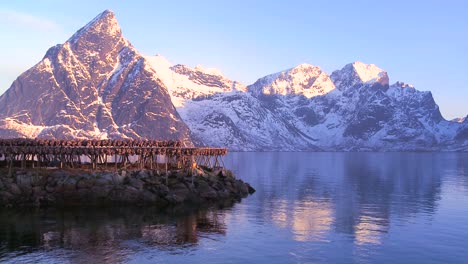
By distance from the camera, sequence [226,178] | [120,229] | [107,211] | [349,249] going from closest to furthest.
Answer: [349,249]
[120,229]
[107,211]
[226,178]

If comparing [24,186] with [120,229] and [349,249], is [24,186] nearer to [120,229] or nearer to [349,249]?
[120,229]

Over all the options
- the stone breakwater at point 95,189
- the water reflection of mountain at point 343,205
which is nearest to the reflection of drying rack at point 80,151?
the stone breakwater at point 95,189

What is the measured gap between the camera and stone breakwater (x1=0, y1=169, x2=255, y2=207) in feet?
277


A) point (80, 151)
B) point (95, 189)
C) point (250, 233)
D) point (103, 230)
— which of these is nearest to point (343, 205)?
point (250, 233)

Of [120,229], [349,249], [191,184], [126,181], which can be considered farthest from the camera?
[191,184]

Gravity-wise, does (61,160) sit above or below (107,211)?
above

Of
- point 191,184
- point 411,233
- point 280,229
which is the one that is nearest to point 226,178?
point 191,184

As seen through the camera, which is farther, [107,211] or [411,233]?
[107,211]

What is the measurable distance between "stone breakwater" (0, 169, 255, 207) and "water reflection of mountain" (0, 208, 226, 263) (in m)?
4.80

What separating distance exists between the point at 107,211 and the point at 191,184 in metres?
19.8

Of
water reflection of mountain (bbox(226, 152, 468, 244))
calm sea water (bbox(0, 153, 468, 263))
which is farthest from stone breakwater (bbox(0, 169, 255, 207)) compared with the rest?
water reflection of mountain (bbox(226, 152, 468, 244))

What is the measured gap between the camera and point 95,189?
8662cm

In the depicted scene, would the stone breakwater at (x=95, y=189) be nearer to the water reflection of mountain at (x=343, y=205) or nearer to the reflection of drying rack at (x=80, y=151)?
the reflection of drying rack at (x=80, y=151)

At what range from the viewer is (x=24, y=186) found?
85438 millimetres
